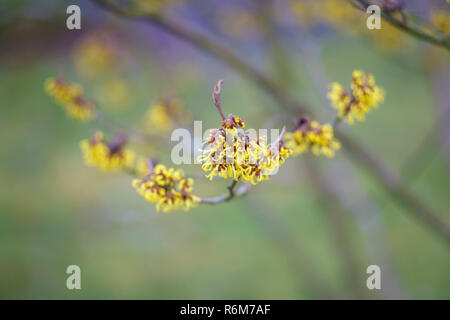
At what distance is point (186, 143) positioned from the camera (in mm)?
1389

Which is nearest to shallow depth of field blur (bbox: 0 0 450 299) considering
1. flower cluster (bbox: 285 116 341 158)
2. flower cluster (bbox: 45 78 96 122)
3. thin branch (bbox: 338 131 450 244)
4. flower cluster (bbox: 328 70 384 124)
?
flower cluster (bbox: 45 78 96 122)

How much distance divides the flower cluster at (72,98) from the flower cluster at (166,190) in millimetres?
750

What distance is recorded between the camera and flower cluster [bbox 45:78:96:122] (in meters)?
1.54

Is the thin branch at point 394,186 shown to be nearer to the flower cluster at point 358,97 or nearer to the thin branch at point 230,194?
the flower cluster at point 358,97

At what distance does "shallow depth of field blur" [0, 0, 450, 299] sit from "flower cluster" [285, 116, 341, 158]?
2.68ft

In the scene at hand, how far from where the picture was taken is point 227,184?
3.46m

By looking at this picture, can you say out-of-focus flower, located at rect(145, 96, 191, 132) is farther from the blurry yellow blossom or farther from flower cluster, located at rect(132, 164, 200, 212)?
the blurry yellow blossom

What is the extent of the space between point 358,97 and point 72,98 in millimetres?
1241

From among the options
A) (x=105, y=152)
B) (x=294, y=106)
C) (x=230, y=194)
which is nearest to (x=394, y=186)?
(x=294, y=106)

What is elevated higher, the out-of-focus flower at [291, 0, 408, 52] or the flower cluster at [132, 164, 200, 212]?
the out-of-focus flower at [291, 0, 408, 52]

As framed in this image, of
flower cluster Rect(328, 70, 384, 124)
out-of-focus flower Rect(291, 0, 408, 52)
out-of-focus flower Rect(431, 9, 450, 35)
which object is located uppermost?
out-of-focus flower Rect(291, 0, 408, 52)

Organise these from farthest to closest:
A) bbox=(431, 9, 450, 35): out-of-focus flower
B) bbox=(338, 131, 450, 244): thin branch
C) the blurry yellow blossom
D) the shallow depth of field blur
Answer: the blurry yellow blossom → the shallow depth of field blur → bbox=(338, 131, 450, 244): thin branch → bbox=(431, 9, 450, 35): out-of-focus flower
